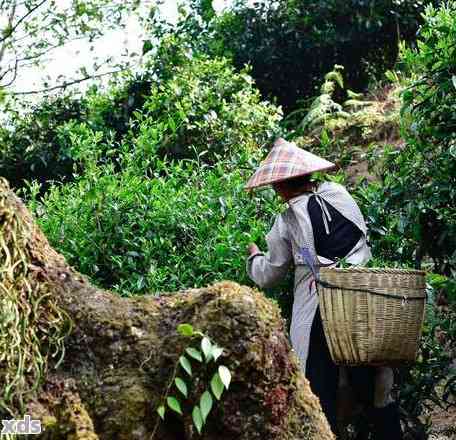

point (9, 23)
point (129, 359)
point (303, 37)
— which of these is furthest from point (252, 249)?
point (9, 23)

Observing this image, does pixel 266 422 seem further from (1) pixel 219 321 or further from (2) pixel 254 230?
(2) pixel 254 230

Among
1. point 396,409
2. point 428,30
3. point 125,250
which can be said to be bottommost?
point 396,409

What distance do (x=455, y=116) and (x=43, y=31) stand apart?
906cm

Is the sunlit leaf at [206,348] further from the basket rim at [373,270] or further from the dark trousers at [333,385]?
the dark trousers at [333,385]

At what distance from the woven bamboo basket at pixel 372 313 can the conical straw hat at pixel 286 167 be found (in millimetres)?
732

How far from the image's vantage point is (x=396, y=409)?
5.61 metres

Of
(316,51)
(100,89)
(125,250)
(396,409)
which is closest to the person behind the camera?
(396,409)

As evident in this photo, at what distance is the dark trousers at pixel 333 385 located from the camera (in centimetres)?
539

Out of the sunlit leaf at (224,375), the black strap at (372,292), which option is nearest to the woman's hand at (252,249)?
the black strap at (372,292)

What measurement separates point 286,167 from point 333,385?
1.23 m

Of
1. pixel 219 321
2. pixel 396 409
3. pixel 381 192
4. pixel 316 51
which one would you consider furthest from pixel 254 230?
pixel 316 51

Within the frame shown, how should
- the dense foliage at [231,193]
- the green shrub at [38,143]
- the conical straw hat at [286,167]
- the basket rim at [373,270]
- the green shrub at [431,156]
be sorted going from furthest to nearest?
1. the green shrub at [38,143]
2. the dense foliage at [231,193]
3. the green shrub at [431,156]
4. the conical straw hat at [286,167]
5. the basket rim at [373,270]

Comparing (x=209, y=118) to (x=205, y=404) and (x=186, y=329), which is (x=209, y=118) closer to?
(x=186, y=329)

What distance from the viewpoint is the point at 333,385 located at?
5418 mm
